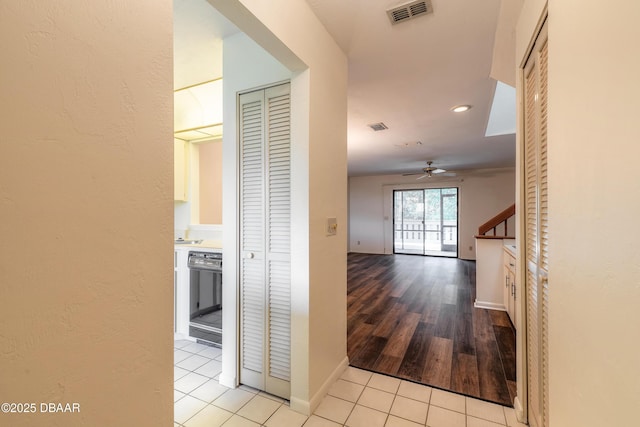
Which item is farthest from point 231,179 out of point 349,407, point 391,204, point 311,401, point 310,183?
point 391,204

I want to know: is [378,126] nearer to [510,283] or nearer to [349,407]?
[510,283]

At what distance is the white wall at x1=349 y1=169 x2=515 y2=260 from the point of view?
294 inches

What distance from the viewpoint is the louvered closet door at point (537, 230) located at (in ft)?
4.25

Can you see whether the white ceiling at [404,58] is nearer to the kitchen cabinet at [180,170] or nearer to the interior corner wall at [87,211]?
the kitchen cabinet at [180,170]

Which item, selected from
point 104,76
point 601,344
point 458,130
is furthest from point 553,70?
point 458,130

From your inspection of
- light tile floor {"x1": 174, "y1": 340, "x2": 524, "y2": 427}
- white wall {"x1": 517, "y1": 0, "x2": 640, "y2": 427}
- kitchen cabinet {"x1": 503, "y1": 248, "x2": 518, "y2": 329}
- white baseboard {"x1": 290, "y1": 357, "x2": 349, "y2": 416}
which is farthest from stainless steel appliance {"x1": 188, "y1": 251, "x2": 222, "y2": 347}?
kitchen cabinet {"x1": 503, "y1": 248, "x2": 518, "y2": 329}

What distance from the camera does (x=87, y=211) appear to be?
0.68 meters

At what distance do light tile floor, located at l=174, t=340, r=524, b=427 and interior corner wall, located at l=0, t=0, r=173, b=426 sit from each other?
43.0 inches

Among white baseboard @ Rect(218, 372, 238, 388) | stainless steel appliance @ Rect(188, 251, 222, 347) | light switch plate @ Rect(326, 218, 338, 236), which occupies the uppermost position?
light switch plate @ Rect(326, 218, 338, 236)

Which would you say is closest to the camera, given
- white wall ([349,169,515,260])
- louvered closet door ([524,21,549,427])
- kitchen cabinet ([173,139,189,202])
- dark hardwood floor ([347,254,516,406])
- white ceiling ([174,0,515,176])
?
louvered closet door ([524,21,549,427])

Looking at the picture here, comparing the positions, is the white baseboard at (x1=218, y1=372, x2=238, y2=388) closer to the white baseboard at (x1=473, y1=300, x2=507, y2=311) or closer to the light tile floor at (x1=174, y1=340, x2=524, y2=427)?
the light tile floor at (x1=174, y1=340, x2=524, y2=427)

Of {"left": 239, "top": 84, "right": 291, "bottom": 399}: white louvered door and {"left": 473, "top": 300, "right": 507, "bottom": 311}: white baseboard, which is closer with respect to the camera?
{"left": 239, "top": 84, "right": 291, "bottom": 399}: white louvered door

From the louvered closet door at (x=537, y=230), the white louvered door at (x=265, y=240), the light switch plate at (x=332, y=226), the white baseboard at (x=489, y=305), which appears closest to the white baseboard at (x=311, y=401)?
the white louvered door at (x=265, y=240)

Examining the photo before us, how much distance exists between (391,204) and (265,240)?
23.7ft
